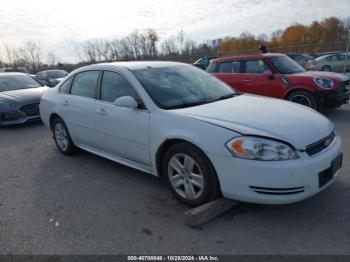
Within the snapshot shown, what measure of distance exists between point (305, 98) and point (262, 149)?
533cm

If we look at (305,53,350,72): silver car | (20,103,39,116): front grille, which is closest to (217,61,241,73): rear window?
(20,103,39,116): front grille

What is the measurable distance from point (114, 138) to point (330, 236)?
272 cm

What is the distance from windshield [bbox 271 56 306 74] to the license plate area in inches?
197

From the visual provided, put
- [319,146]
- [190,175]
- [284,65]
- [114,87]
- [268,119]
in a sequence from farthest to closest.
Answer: [284,65] → [114,87] → [190,175] → [268,119] → [319,146]

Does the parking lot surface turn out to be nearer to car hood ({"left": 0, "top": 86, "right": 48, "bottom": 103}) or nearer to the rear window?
car hood ({"left": 0, "top": 86, "right": 48, "bottom": 103})

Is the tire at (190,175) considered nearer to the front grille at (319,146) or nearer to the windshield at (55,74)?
the front grille at (319,146)


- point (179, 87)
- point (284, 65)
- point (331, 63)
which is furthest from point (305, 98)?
point (331, 63)

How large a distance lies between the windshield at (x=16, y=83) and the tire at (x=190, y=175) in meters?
7.59

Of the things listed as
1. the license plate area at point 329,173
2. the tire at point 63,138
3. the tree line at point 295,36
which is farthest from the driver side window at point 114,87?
the tree line at point 295,36

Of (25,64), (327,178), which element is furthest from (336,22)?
(327,178)

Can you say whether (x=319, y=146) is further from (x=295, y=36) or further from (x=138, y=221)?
(x=295, y=36)

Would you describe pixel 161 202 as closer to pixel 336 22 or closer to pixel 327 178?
pixel 327 178

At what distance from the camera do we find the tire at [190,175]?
3.05 metres

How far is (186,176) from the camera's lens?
3275mm
